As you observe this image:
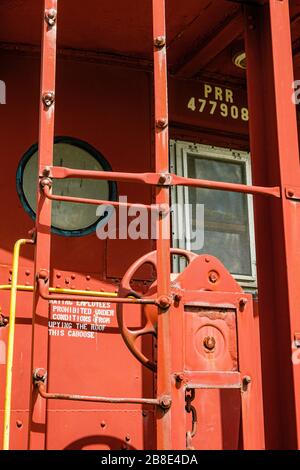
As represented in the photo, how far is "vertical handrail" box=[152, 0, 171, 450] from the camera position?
2441 mm

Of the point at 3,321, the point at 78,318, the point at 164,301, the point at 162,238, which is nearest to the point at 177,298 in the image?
the point at 164,301

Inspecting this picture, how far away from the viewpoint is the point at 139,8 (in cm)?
381

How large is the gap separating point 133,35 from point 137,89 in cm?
34

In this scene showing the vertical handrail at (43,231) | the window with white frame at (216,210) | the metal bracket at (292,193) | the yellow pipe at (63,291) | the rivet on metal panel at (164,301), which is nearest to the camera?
the vertical handrail at (43,231)

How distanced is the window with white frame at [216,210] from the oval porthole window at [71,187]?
0.46 m

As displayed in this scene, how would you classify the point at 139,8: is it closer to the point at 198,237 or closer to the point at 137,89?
the point at 137,89

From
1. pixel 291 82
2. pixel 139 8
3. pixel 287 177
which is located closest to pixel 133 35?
pixel 139 8

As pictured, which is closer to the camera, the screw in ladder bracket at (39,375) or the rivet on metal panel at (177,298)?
the screw in ladder bracket at (39,375)

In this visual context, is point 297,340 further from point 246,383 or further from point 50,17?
point 50,17

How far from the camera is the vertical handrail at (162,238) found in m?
2.44

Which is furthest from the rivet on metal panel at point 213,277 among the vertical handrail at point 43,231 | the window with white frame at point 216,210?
the window with white frame at point 216,210

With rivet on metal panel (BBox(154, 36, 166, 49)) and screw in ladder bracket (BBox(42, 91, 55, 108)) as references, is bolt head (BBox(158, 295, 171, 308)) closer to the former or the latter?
screw in ladder bracket (BBox(42, 91, 55, 108))

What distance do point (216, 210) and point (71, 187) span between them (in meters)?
0.96

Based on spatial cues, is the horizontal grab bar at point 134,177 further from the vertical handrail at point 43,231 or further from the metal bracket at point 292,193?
the metal bracket at point 292,193
